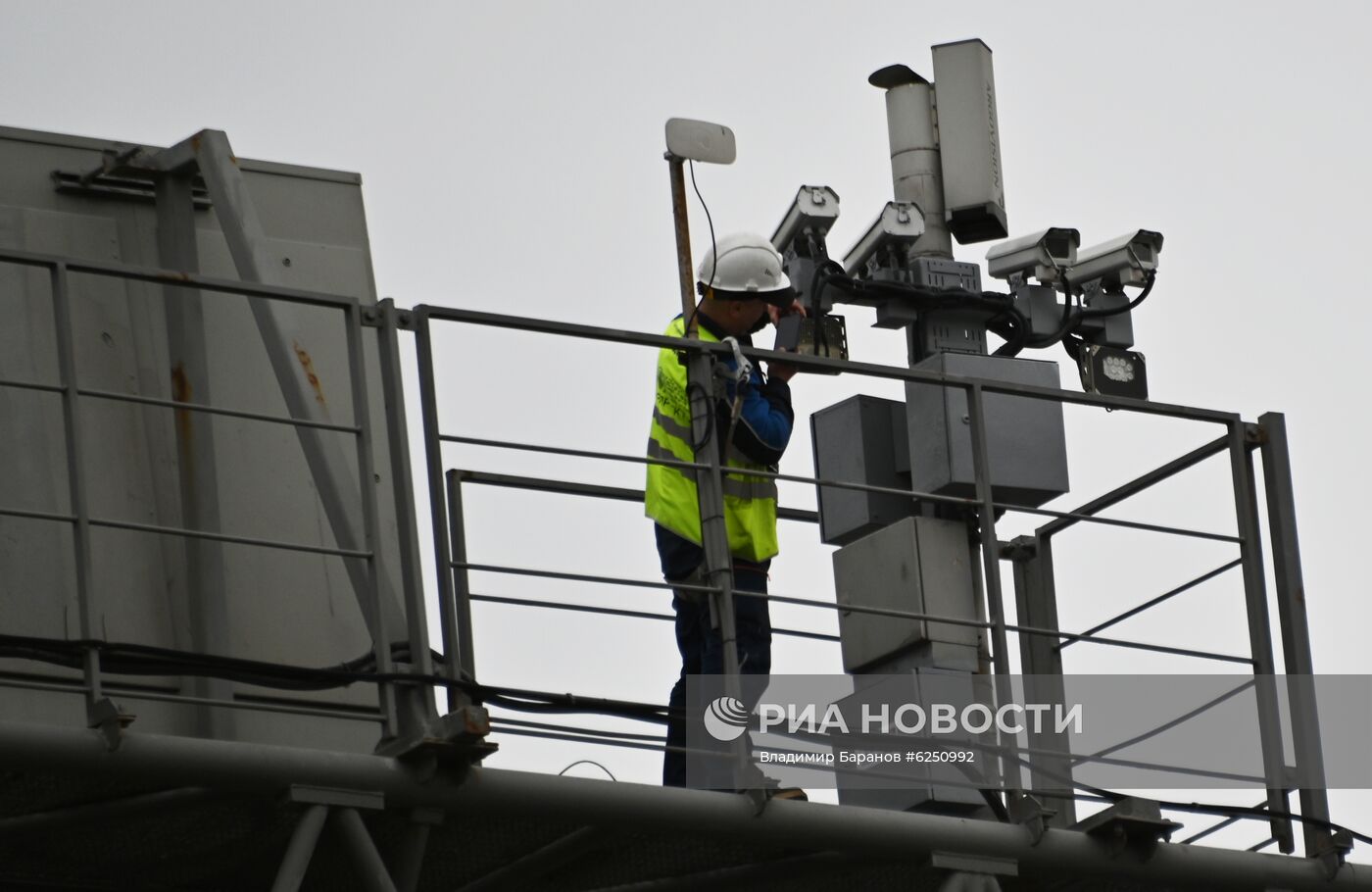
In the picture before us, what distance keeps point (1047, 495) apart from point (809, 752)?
5.47 ft

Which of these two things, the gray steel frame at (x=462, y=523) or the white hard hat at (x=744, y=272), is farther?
the white hard hat at (x=744, y=272)

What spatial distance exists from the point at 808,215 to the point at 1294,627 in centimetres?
245

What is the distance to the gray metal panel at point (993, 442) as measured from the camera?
1037 centimetres

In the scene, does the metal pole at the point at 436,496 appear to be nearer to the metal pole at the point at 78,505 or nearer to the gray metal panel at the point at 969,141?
the metal pole at the point at 78,505

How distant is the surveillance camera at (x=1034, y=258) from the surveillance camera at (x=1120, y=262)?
8cm

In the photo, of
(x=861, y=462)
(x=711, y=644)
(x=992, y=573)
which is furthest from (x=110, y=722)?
(x=861, y=462)

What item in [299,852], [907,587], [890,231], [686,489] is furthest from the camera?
[890,231]

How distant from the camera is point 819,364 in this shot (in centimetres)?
949

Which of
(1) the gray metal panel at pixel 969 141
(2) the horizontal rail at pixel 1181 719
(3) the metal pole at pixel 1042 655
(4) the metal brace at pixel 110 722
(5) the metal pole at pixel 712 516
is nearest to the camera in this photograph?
(4) the metal brace at pixel 110 722

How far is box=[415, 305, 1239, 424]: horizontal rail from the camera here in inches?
350

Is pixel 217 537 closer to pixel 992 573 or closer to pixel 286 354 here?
pixel 286 354

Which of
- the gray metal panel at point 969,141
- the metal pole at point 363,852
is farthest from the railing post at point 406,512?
the gray metal panel at point 969,141

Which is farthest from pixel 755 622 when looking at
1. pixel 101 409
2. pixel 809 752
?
pixel 101 409

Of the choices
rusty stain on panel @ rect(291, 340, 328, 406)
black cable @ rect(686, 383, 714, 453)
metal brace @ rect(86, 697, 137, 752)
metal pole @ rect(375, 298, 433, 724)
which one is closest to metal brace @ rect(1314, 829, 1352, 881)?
black cable @ rect(686, 383, 714, 453)
